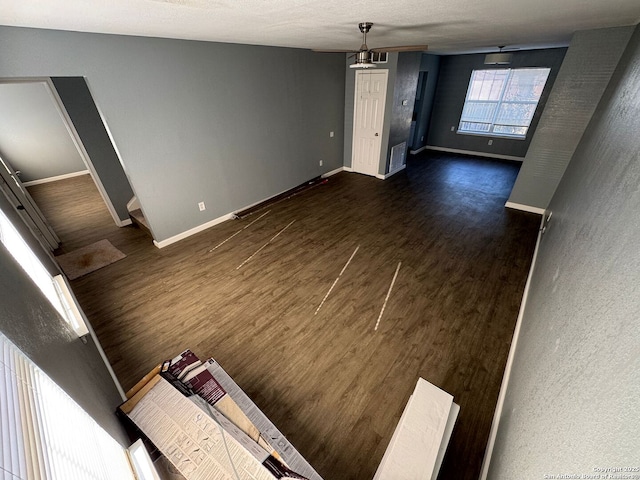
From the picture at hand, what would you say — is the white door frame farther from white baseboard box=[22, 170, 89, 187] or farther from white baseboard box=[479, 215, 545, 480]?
white baseboard box=[479, 215, 545, 480]

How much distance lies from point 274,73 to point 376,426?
4.74 meters

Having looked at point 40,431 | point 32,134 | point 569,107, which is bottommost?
point 32,134

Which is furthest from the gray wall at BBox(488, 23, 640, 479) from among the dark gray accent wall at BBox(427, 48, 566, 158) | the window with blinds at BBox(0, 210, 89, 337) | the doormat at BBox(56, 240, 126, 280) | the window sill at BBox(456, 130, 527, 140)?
the window sill at BBox(456, 130, 527, 140)

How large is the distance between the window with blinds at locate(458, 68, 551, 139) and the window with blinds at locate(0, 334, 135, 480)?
29.3 feet

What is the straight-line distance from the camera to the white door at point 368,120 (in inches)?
205

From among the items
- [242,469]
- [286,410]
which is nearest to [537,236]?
[286,410]

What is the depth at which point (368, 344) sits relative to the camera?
2.31 metres

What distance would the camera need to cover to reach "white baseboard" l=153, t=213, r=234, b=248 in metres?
3.67

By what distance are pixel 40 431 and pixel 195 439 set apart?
838 mm

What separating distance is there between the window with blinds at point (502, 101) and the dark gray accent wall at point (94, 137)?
8262 mm

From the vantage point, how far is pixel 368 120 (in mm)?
5613

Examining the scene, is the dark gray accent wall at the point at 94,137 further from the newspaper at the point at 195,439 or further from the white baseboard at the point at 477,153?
the white baseboard at the point at 477,153

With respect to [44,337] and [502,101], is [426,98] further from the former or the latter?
[44,337]

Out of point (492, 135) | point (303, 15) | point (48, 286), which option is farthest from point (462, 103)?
point (48, 286)
